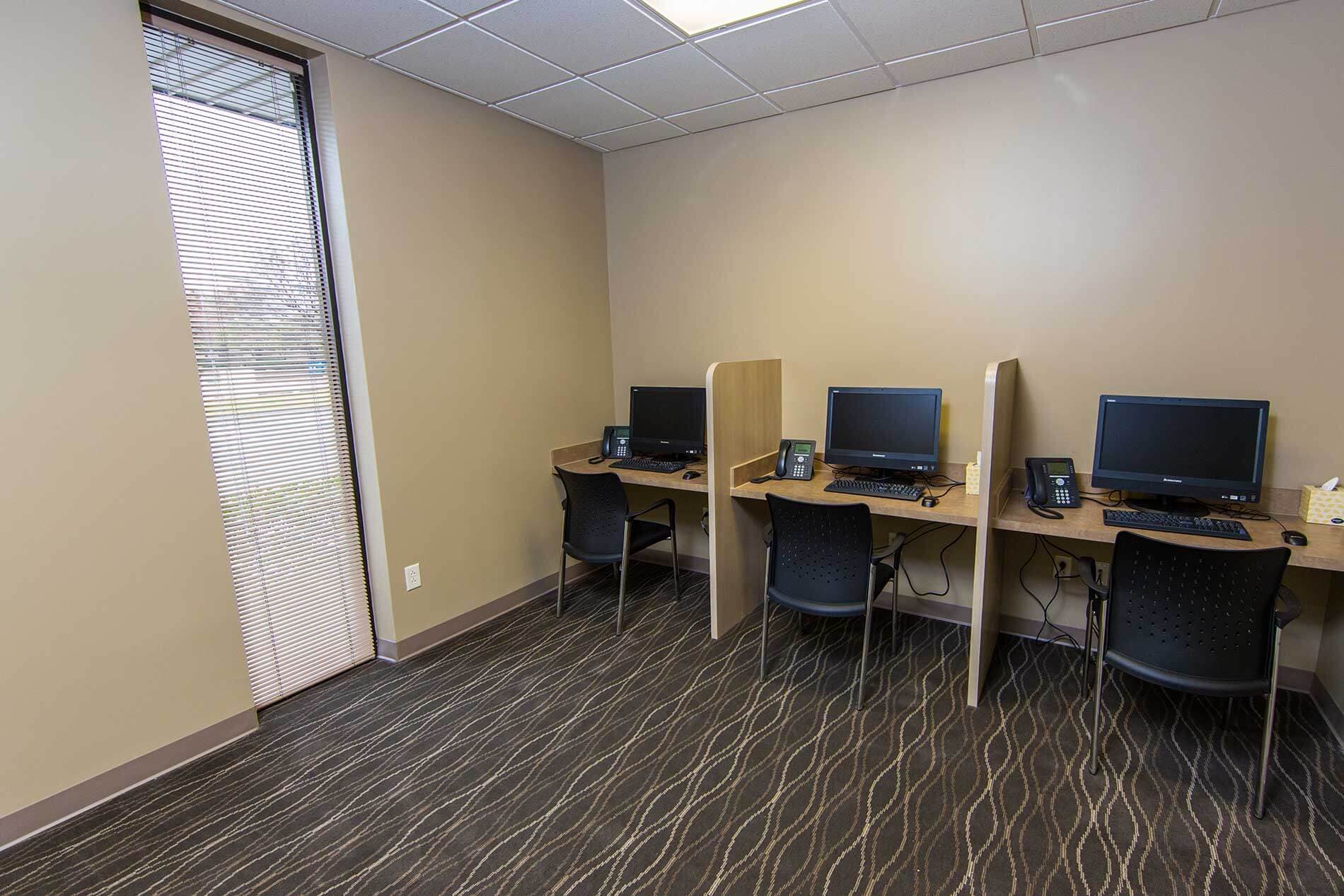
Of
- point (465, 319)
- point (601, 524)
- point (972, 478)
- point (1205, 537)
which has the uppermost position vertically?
point (465, 319)

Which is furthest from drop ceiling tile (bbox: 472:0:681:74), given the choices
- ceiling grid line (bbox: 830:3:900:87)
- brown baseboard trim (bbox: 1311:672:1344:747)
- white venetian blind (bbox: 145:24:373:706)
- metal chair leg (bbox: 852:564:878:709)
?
brown baseboard trim (bbox: 1311:672:1344:747)

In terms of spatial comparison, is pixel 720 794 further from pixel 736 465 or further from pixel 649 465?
pixel 649 465

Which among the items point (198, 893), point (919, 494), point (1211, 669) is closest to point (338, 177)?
point (198, 893)

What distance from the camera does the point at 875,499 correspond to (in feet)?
8.89

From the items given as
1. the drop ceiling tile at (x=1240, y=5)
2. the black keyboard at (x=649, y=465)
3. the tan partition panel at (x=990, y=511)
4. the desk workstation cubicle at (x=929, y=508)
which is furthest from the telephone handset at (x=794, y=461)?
the drop ceiling tile at (x=1240, y=5)

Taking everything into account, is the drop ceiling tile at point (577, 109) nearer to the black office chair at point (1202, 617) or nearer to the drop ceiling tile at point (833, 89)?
the drop ceiling tile at point (833, 89)

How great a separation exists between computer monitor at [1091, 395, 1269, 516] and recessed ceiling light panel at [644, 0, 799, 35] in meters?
2.04

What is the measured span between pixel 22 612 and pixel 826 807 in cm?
256

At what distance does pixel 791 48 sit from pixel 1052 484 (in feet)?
6.83

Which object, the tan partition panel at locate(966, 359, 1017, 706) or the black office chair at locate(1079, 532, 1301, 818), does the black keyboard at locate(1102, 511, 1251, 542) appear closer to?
the black office chair at locate(1079, 532, 1301, 818)

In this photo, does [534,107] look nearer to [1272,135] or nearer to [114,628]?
[114,628]

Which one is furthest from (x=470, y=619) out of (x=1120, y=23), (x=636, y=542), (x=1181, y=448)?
(x=1120, y=23)

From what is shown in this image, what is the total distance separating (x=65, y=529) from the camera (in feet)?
6.56

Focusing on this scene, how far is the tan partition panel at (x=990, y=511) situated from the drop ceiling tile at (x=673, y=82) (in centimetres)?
174
